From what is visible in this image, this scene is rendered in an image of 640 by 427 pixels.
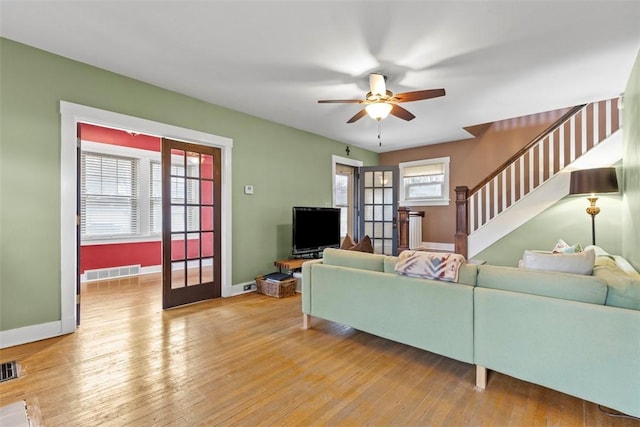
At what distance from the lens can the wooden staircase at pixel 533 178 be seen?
4.05 meters

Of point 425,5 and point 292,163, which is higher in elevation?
point 425,5

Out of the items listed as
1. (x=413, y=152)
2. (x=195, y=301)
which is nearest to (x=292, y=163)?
(x=195, y=301)

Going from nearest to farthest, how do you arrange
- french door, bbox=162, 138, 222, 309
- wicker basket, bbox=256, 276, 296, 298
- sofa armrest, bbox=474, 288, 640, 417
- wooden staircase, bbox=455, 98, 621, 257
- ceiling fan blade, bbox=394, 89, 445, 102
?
sofa armrest, bbox=474, 288, 640, 417, ceiling fan blade, bbox=394, 89, 445, 102, french door, bbox=162, 138, 222, 309, wooden staircase, bbox=455, 98, 621, 257, wicker basket, bbox=256, 276, 296, 298

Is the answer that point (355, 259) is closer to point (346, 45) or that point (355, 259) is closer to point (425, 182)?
point (346, 45)

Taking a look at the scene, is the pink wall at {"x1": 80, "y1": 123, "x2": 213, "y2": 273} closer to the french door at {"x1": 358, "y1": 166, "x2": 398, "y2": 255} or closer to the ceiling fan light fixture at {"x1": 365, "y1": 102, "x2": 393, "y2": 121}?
the french door at {"x1": 358, "y1": 166, "x2": 398, "y2": 255}

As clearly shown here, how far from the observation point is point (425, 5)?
2.14 m

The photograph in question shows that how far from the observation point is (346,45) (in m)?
2.64

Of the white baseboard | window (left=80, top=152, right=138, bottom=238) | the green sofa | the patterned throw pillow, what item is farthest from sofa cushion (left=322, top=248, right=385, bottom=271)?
window (left=80, top=152, right=138, bottom=238)

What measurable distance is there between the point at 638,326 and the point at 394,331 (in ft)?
4.62

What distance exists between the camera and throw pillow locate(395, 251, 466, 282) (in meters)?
2.18

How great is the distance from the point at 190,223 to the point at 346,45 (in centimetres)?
284

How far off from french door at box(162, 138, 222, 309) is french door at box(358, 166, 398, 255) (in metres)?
2.95

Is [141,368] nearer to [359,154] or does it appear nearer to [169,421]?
[169,421]

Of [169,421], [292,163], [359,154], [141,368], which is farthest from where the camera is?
[359,154]
